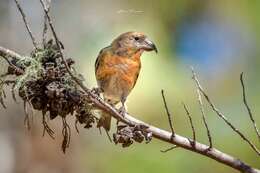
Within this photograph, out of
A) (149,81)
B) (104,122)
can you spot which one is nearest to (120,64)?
(104,122)

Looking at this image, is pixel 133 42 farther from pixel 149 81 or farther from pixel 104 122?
pixel 149 81

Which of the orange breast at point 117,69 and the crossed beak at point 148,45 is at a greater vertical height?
the crossed beak at point 148,45

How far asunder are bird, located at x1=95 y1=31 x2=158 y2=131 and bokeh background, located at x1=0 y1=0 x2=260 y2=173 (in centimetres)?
359

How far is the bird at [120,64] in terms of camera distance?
18.4ft

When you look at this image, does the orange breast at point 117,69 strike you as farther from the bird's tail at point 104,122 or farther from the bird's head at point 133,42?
the bird's tail at point 104,122

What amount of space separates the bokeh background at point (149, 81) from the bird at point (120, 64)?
359 centimetres

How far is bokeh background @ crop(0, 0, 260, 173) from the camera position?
Result: 34.1 ft

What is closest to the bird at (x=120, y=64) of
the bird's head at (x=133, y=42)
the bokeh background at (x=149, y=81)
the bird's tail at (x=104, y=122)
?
the bird's head at (x=133, y=42)

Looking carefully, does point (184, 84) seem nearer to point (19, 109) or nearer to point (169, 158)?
point (169, 158)

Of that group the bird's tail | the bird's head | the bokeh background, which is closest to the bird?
the bird's head

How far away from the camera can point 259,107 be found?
11758 millimetres

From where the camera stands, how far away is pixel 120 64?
5695 mm

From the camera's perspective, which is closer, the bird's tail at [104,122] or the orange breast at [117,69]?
the bird's tail at [104,122]

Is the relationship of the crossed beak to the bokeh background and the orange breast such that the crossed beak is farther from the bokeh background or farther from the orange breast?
the bokeh background
